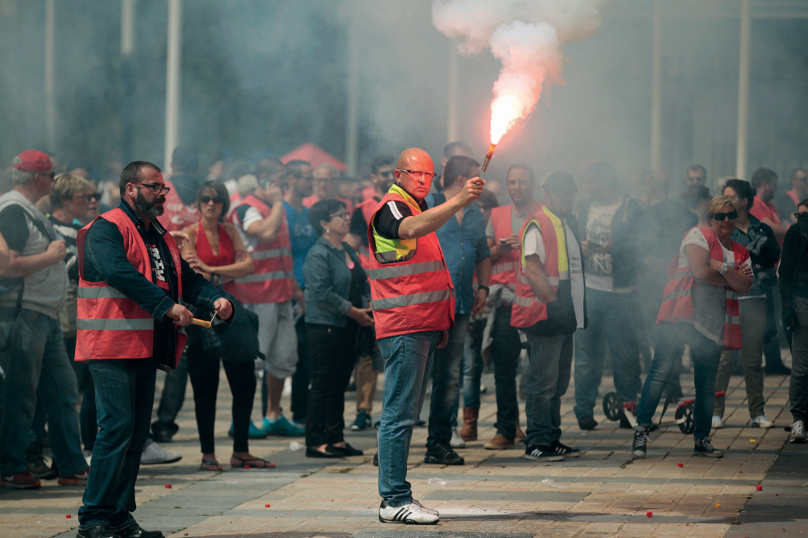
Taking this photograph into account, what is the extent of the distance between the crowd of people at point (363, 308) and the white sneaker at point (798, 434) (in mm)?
Result: 17

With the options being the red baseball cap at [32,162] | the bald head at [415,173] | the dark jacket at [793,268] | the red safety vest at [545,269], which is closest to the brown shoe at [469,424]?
the red safety vest at [545,269]

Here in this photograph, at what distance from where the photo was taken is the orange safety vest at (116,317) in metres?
4.57

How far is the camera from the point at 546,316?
6.68m

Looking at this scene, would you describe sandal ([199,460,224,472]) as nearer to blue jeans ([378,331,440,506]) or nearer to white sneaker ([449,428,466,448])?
white sneaker ([449,428,466,448])

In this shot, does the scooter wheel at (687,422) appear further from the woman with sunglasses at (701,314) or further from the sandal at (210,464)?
the sandal at (210,464)

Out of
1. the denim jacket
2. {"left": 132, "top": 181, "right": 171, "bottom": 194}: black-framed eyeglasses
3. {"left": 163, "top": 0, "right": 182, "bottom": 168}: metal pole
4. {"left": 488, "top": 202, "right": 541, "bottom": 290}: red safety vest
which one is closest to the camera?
{"left": 132, "top": 181, "right": 171, "bottom": 194}: black-framed eyeglasses

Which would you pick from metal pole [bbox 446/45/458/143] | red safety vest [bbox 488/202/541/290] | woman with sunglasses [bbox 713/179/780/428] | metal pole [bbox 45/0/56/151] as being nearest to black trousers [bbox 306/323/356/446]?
red safety vest [bbox 488/202/541/290]

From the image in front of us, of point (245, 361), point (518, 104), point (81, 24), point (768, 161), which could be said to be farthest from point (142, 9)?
point (518, 104)

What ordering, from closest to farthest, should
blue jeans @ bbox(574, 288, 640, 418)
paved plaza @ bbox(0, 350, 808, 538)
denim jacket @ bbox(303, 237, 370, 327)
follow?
paved plaza @ bbox(0, 350, 808, 538), denim jacket @ bbox(303, 237, 370, 327), blue jeans @ bbox(574, 288, 640, 418)

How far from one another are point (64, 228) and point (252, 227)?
5.60ft

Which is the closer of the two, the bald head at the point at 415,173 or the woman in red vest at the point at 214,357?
the bald head at the point at 415,173

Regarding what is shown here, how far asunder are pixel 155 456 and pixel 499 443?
2.49m

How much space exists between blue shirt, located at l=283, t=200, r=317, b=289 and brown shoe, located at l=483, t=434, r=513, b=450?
97.1 inches

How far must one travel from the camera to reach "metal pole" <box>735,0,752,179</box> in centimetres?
797
